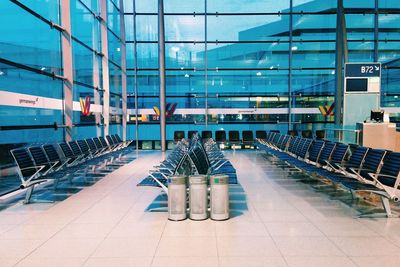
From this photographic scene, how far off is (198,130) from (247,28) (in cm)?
451

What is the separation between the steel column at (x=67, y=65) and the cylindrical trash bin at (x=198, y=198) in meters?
5.14

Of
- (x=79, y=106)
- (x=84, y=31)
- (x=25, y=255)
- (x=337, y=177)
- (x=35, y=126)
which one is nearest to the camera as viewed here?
(x=25, y=255)

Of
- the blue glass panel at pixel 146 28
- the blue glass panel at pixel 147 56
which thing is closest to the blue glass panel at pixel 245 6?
the blue glass panel at pixel 146 28

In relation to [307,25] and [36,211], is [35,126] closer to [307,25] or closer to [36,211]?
[36,211]

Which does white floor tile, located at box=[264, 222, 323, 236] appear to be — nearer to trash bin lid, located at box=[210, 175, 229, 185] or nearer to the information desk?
trash bin lid, located at box=[210, 175, 229, 185]

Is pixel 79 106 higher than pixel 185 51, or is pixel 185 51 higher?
pixel 185 51

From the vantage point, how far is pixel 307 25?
1369cm

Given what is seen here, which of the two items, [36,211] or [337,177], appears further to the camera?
[337,177]

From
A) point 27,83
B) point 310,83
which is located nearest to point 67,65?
point 27,83

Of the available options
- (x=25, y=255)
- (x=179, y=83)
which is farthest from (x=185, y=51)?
(x=25, y=255)

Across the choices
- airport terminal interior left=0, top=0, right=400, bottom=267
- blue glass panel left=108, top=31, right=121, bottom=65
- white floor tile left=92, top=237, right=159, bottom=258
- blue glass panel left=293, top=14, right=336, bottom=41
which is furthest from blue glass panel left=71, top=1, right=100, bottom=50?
blue glass panel left=293, top=14, right=336, bottom=41

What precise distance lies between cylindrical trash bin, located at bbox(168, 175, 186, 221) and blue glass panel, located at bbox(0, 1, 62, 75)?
466 centimetres

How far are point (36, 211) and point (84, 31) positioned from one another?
7.23m

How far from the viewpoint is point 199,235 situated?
368 cm
